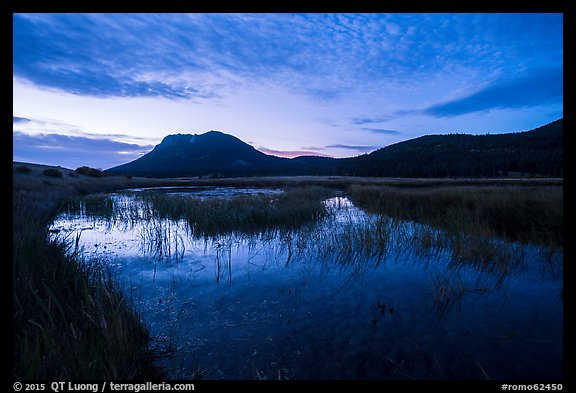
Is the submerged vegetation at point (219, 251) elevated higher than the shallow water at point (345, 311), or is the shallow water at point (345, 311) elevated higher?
the submerged vegetation at point (219, 251)

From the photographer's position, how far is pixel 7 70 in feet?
7.75

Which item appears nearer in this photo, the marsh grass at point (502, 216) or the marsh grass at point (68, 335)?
the marsh grass at point (68, 335)

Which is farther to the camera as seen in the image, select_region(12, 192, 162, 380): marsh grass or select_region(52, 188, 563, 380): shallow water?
select_region(52, 188, 563, 380): shallow water

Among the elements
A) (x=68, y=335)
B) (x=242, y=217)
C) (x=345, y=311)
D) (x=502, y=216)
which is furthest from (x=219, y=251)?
(x=502, y=216)

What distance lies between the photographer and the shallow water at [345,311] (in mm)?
4316

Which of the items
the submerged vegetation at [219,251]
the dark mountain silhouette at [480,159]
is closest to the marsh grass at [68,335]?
the submerged vegetation at [219,251]

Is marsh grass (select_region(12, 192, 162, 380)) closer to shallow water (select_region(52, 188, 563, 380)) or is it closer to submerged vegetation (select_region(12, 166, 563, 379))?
submerged vegetation (select_region(12, 166, 563, 379))

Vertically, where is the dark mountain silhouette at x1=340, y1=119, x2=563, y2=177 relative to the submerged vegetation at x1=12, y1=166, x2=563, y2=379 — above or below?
above

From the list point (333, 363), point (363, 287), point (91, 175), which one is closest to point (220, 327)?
point (333, 363)

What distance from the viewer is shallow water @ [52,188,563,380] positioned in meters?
4.32

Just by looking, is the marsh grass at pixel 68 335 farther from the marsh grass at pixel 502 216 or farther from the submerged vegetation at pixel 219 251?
the marsh grass at pixel 502 216

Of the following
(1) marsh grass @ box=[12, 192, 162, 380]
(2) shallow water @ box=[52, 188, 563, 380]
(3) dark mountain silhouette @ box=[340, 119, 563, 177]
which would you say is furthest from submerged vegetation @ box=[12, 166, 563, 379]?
(3) dark mountain silhouette @ box=[340, 119, 563, 177]

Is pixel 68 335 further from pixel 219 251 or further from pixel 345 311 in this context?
pixel 219 251

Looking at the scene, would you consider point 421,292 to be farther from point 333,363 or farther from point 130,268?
point 130,268
